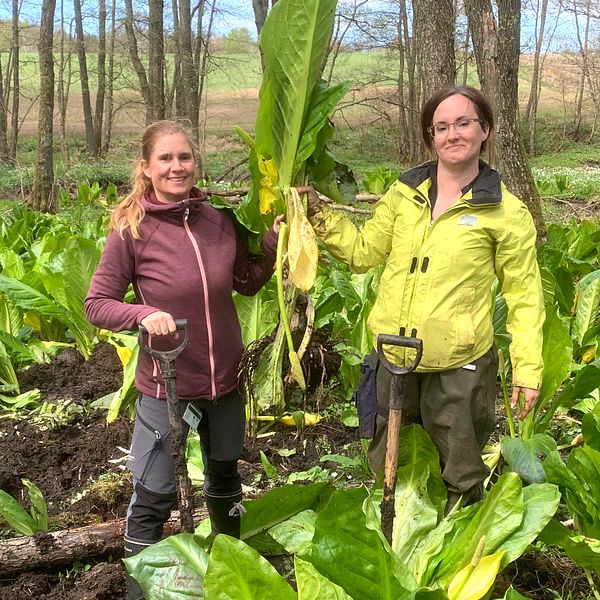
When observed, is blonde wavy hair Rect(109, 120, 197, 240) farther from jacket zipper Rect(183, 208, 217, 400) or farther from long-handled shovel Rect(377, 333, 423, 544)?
long-handled shovel Rect(377, 333, 423, 544)

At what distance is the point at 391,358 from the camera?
2229mm

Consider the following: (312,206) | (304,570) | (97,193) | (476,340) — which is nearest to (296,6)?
(312,206)

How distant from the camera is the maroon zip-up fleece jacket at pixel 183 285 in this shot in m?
2.07

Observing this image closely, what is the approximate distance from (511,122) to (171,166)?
500cm

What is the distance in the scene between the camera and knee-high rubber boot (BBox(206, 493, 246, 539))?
2.41 meters

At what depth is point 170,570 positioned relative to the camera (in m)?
1.99

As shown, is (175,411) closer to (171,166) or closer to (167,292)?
(167,292)

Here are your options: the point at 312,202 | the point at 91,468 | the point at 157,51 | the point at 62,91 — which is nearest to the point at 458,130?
the point at 312,202

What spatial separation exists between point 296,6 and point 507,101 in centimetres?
454

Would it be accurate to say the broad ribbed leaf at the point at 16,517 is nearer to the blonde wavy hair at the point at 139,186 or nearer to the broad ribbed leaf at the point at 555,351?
the blonde wavy hair at the point at 139,186

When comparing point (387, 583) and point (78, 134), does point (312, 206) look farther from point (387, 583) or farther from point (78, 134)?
point (78, 134)

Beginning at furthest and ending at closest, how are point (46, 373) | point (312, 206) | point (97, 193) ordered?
1. point (97, 193)
2. point (46, 373)
3. point (312, 206)

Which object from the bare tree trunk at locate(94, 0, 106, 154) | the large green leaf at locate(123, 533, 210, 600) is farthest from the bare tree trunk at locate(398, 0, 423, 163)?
the large green leaf at locate(123, 533, 210, 600)

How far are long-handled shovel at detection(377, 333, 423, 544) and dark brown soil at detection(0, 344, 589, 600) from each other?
66 cm
